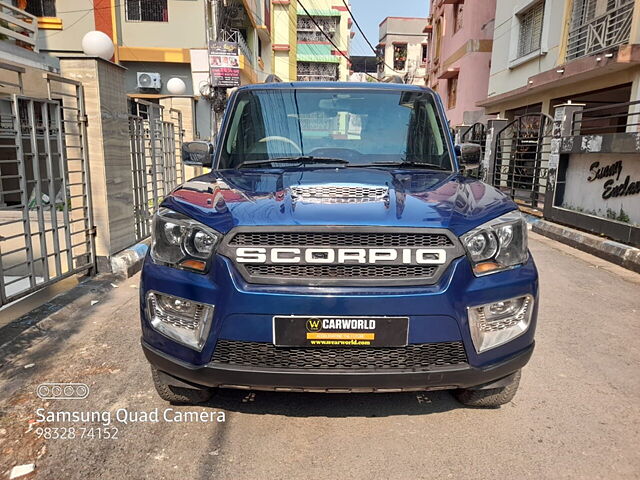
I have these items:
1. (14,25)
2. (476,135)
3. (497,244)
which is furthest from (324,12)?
(497,244)

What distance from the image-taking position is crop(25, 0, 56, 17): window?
17000mm

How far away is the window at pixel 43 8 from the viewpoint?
55.8 feet

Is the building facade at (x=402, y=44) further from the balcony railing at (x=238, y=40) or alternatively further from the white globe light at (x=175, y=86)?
the white globe light at (x=175, y=86)

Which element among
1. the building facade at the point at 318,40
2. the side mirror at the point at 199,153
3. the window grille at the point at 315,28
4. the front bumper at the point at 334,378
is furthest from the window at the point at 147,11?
the window grille at the point at 315,28

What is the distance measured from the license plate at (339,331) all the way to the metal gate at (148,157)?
16.3 feet

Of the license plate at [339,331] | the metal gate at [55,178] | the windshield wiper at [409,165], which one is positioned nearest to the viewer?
the license plate at [339,331]

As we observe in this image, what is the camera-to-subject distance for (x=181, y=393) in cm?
266

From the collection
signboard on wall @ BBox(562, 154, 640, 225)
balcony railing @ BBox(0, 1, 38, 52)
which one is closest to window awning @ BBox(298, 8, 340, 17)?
balcony railing @ BBox(0, 1, 38, 52)

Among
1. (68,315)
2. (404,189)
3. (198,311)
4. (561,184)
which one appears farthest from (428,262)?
(561,184)

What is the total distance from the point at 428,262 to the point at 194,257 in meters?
1.08

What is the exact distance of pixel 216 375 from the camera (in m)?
2.19

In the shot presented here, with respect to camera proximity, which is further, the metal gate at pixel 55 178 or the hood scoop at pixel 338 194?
the metal gate at pixel 55 178

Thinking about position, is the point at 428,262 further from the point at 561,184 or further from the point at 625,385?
the point at 561,184

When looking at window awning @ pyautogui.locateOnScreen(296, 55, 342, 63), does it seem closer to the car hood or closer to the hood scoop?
the car hood
